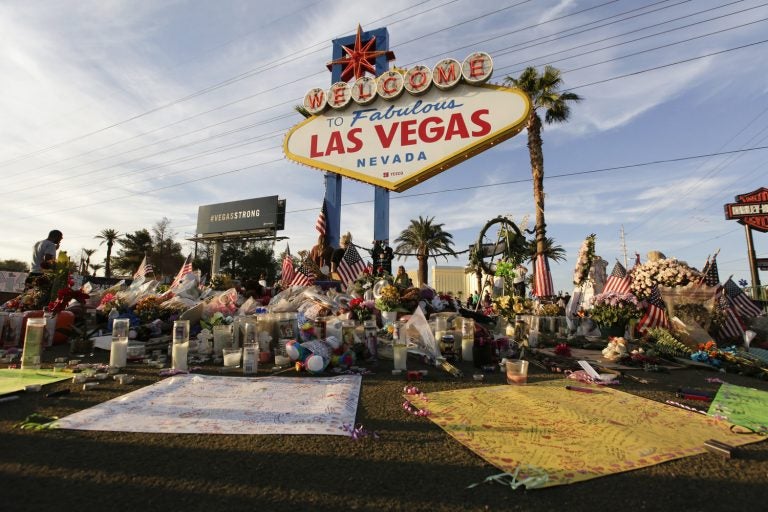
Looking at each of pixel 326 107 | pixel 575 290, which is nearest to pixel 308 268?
pixel 326 107

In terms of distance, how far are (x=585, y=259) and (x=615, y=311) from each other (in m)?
4.84

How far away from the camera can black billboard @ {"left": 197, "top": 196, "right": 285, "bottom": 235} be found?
42.6 m

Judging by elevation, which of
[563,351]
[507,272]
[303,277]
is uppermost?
[507,272]

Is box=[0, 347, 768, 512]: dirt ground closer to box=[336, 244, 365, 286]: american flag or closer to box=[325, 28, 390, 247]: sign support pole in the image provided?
box=[336, 244, 365, 286]: american flag

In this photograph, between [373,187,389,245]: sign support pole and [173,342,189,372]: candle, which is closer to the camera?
[173,342,189,372]: candle

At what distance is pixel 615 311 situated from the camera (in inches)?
324

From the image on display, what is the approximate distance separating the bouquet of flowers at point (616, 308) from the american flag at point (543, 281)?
175 inches

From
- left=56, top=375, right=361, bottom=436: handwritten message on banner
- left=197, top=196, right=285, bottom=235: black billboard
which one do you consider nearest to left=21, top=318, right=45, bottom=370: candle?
left=56, top=375, right=361, bottom=436: handwritten message on banner

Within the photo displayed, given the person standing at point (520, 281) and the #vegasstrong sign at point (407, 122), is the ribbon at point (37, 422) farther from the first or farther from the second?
the person standing at point (520, 281)

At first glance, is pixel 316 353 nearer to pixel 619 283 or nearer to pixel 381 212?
pixel 619 283

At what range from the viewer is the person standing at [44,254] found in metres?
8.07

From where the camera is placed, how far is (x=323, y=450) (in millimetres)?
2463

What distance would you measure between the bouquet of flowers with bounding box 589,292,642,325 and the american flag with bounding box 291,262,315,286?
24.8ft

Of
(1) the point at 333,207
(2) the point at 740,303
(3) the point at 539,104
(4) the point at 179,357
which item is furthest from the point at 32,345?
(3) the point at 539,104
